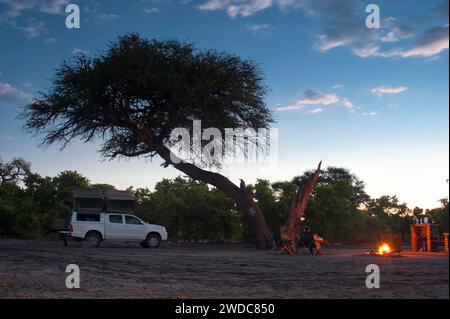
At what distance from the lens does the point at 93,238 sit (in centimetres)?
2556

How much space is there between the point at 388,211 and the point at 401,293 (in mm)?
46294

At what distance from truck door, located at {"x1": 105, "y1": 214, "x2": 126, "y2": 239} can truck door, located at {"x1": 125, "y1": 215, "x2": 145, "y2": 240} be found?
0.26m

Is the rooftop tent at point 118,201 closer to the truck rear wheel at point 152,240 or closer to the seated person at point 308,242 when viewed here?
the truck rear wheel at point 152,240

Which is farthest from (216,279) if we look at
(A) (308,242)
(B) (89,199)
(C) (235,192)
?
(B) (89,199)

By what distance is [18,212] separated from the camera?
3388 cm

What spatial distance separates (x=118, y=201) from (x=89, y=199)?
167 centimetres

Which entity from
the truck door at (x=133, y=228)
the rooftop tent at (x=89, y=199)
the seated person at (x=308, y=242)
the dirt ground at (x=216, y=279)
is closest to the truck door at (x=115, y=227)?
the truck door at (x=133, y=228)

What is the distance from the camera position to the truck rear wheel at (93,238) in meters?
25.5

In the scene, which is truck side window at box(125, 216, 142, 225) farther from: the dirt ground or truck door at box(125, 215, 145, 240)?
the dirt ground

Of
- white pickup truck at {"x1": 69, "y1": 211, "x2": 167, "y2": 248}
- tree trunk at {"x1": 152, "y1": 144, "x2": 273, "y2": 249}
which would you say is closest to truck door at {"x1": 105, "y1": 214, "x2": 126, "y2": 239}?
white pickup truck at {"x1": 69, "y1": 211, "x2": 167, "y2": 248}

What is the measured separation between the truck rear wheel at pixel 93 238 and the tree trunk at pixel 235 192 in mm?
5989

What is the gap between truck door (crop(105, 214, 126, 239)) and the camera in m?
25.9

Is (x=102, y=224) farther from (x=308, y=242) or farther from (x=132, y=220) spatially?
(x=308, y=242)
